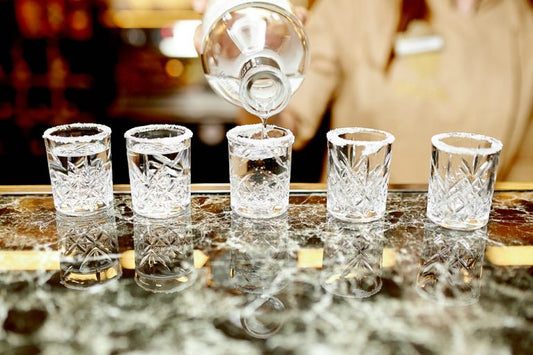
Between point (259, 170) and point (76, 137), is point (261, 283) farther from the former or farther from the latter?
point (76, 137)

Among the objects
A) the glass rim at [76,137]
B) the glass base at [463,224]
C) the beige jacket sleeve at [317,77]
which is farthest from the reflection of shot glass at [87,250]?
the beige jacket sleeve at [317,77]

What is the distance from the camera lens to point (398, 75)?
2191mm

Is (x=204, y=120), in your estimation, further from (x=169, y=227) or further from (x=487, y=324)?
(x=487, y=324)

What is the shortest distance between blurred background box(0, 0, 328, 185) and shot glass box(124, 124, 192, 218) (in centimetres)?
133

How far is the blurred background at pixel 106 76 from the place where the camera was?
2.41 meters

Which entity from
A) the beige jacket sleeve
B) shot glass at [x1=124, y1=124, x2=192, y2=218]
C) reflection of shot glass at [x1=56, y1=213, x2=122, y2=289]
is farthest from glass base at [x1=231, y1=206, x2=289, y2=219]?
the beige jacket sleeve

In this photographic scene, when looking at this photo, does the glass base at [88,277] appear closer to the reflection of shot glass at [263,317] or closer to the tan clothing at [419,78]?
the reflection of shot glass at [263,317]

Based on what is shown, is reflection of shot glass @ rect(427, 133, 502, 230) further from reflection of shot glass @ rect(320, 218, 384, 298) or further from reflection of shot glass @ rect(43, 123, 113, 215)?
reflection of shot glass @ rect(43, 123, 113, 215)

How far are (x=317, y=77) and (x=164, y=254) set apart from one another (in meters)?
1.42

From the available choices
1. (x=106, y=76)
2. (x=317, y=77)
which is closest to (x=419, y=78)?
(x=317, y=77)

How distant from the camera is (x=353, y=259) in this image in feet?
2.88

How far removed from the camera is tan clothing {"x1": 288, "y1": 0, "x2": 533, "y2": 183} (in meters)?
2.13

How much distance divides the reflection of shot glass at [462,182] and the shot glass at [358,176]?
0.09 metres

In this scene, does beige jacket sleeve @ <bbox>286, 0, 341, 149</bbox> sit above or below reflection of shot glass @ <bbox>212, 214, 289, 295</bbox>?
above
